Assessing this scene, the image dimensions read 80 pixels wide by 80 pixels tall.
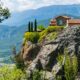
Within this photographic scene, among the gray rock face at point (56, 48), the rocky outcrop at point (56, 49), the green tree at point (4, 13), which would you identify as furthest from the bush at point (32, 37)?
the green tree at point (4, 13)

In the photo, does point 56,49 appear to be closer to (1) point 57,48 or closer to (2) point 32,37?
(1) point 57,48

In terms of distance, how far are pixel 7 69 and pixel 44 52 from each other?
10.5m

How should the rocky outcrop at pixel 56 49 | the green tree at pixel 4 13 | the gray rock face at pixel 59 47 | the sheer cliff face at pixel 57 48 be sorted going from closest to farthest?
the green tree at pixel 4 13
the rocky outcrop at pixel 56 49
the sheer cliff face at pixel 57 48
the gray rock face at pixel 59 47

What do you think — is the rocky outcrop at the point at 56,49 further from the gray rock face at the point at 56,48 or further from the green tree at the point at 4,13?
the green tree at the point at 4,13

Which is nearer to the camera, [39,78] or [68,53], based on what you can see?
[39,78]

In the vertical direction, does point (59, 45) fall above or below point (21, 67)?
above

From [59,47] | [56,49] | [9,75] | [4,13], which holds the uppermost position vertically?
[4,13]

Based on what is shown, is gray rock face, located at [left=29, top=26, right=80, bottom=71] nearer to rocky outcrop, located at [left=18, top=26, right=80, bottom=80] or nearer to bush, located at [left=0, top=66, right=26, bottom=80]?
rocky outcrop, located at [left=18, top=26, right=80, bottom=80]

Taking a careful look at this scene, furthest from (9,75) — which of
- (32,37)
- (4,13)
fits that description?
(32,37)

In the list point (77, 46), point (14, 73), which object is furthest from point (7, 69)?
point (77, 46)

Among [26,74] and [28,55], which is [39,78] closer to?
[26,74]

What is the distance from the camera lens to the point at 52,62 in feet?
216

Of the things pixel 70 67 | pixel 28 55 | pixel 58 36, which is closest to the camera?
pixel 70 67

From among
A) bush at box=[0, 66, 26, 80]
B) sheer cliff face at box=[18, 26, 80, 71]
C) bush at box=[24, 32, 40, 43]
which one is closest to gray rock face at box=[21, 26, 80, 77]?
sheer cliff face at box=[18, 26, 80, 71]
